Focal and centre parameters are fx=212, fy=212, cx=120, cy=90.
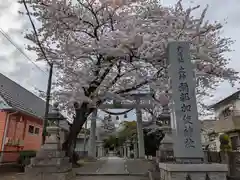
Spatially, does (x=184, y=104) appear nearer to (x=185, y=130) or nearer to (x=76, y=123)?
(x=185, y=130)

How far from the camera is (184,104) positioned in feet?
16.6

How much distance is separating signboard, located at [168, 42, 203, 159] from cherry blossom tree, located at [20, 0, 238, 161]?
161 cm

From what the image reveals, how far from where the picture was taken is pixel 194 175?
14.3 feet

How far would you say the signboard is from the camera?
4.79 metres

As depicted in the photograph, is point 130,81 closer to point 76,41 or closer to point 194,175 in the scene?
point 76,41

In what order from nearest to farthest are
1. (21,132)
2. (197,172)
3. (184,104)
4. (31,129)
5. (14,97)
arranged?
(197,172), (184,104), (21,132), (14,97), (31,129)

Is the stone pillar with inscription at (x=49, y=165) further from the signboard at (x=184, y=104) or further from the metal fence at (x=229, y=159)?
the signboard at (x=184, y=104)

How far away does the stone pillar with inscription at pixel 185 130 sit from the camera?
437 centimetres

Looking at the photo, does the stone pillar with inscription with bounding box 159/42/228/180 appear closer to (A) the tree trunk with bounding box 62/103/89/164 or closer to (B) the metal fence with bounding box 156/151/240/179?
(B) the metal fence with bounding box 156/151/240/179

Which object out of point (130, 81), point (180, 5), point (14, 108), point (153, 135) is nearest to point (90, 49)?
point (130, 81)

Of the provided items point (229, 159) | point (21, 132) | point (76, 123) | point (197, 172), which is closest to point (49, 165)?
point (76, 123)

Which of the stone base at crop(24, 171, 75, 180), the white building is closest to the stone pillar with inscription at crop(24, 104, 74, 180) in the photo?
the stone base at crop(24, 171, 75, 180)

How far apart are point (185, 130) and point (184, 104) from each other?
0.61m

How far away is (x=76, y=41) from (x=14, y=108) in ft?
18.1
